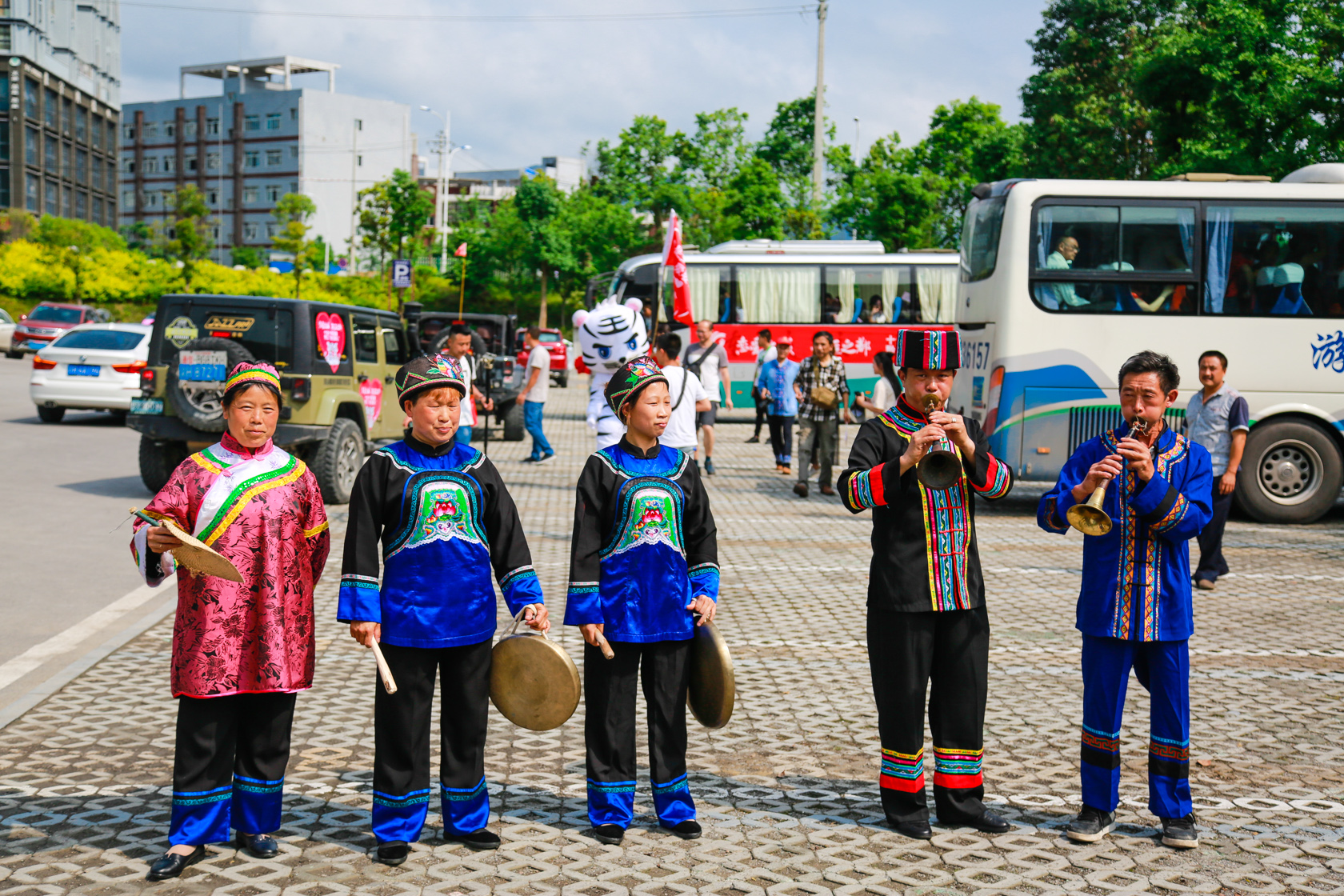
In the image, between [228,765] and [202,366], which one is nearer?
[228,765]

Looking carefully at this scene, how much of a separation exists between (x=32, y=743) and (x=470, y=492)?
2449 mm

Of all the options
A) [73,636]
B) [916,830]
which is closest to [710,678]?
[916,830]

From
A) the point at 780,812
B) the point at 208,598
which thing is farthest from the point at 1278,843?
the point at 208,598

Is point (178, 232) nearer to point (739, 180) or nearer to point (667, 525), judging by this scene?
point (739, 180)

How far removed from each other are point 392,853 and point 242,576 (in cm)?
100

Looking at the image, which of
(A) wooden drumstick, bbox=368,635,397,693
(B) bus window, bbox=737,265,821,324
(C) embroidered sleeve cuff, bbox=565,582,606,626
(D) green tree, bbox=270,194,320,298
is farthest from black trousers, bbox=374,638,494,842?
(D) green tree, bbox=270,194,320,298

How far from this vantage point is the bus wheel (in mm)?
13156

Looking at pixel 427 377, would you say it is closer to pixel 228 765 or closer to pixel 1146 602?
pixel 228 765

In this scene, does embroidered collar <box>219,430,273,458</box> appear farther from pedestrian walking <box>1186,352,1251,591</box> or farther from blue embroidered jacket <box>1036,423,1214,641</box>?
pedestrian walking <box>1186,352,1251,591</box>

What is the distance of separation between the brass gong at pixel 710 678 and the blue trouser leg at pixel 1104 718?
1.23 metres

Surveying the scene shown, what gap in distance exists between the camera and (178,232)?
51.9 meters

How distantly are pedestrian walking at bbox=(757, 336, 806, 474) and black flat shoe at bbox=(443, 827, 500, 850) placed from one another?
37.7 feet

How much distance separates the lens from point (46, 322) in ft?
119

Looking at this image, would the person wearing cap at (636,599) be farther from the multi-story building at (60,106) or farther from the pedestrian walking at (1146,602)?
the multi-story building at (60,106)
